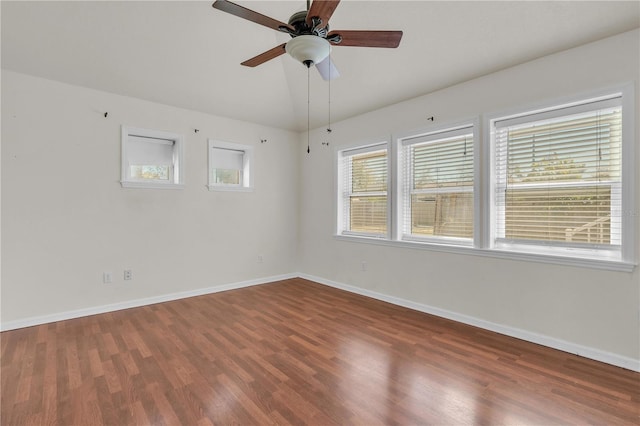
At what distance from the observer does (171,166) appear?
442 cm

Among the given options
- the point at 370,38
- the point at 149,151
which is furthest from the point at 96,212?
the point at 370,38

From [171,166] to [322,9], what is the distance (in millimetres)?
3408

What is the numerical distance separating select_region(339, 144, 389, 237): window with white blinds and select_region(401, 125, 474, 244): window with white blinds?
365 millimetres

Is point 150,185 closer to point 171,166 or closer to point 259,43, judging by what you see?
point 171,166

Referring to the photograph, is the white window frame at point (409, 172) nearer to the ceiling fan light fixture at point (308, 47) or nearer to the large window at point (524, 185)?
the large window at point (524, 185)

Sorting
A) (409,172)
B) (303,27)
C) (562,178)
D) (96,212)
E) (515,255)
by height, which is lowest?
(515,255)

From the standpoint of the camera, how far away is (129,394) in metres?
2.11

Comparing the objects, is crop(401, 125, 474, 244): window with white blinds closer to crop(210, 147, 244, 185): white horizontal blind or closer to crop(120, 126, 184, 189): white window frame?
crop(210, 147, 244, 185): white horizontal blind

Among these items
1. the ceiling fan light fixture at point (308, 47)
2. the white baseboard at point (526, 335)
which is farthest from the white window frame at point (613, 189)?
the ceiling fan light fixture at point (308, 47)

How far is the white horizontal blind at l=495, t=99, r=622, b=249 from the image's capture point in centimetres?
263

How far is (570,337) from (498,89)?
242cm

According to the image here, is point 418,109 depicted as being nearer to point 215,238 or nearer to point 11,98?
point 215,238

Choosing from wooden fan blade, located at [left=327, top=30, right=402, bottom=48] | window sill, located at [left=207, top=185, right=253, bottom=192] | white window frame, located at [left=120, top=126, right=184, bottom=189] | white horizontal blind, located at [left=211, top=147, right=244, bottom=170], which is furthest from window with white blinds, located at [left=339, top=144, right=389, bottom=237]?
white window frame, located at [left=120, top=126, right=184, bottom=189]

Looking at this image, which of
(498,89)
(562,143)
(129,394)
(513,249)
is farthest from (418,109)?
(129,394)
